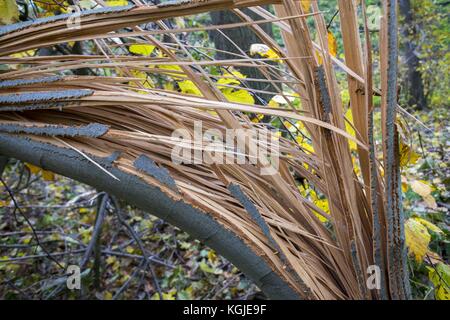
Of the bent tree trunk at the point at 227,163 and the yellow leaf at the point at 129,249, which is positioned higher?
the yellow leaf at the point at 129,249

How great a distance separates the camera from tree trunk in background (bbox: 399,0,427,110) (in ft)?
23.6

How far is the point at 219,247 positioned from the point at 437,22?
22.9 ft

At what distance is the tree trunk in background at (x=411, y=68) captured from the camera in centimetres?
718

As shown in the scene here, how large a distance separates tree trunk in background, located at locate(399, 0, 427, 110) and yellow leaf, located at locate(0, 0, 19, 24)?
725 cm

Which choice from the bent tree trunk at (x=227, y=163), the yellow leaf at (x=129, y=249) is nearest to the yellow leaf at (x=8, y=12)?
the bent tree trunk at (x=227, y=163)

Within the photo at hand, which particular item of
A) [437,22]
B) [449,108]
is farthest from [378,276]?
[437,22]

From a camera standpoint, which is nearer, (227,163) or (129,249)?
(227,163)

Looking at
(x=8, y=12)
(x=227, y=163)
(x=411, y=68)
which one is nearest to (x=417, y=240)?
(x=227, y=163)

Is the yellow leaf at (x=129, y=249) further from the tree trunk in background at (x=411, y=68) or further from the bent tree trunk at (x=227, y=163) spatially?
the tree trunk in background at (x=411, y=68)

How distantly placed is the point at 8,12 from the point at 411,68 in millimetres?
8094

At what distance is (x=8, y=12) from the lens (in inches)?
40.2

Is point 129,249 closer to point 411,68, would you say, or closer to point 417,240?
point 417,240

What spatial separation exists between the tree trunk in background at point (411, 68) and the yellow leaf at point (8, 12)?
7254mm
